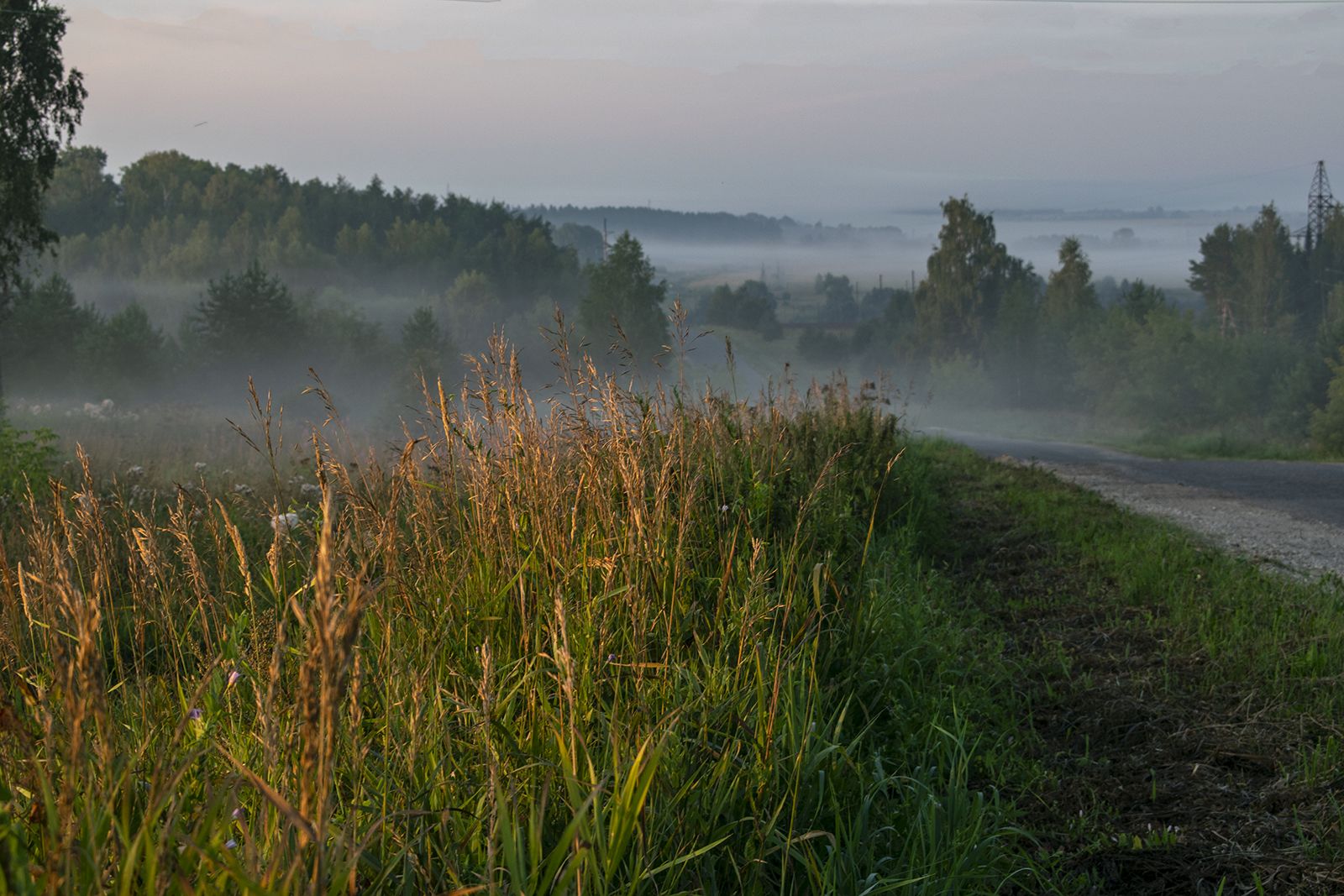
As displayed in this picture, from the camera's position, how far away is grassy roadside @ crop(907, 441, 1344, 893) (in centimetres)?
299

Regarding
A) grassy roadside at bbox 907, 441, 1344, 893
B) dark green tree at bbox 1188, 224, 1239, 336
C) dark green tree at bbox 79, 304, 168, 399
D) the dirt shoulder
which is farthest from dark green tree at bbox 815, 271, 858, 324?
grassy roadside at bbox 907, 441, 1344, 893

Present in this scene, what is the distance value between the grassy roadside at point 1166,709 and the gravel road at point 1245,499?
34.3 inches

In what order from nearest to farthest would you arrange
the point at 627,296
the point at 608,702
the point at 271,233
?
1. the point at 608,702
2. the point at 627,296
3. the point at 271,233

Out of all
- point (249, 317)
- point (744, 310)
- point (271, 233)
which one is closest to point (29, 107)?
point (249, 317)

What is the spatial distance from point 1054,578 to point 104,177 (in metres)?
116

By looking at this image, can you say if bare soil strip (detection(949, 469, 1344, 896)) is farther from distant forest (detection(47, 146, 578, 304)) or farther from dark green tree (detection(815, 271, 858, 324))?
dark green tree (detection(815, 271, 858, 324))

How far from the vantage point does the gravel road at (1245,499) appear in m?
7.87

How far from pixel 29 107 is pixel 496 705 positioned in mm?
23545

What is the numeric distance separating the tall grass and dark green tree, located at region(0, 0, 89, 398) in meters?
20.5

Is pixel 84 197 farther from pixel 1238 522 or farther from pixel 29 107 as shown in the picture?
pixel 1238 522

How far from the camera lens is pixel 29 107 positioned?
20.4 meters

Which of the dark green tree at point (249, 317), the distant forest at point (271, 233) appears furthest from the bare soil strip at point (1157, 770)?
the distant forest at point (271, 233)

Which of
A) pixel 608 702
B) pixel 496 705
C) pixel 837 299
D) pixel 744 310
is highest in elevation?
pixel 837 299

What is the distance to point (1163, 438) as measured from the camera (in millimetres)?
31594
